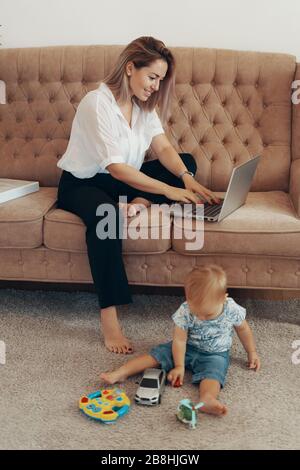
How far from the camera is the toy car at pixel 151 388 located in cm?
162

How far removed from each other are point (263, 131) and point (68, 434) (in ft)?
5.33

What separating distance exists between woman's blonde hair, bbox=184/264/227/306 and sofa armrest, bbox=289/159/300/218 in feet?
1.83

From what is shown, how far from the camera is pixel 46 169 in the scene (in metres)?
2.62

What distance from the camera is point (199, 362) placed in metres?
1.78

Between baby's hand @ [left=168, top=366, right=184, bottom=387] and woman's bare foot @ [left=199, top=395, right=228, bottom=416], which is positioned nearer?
woman's bare foot @ [left=199, top=395, right=228, bottom=416]

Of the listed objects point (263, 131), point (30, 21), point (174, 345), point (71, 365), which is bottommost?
point (71, 365)

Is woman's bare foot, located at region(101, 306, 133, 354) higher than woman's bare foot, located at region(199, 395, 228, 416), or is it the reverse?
woman's bare foot, located at region(199, 395, 228, 416)

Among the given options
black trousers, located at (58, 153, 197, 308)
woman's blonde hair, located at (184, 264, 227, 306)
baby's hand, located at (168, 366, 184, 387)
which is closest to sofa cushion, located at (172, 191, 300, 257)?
black trousers, located at (58, 153, 197, 308)

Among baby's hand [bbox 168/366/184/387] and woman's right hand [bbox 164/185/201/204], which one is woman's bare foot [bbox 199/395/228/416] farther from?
woman's right hand [bbox 164/185/201/204]

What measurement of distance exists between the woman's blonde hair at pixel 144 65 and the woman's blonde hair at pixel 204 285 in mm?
878

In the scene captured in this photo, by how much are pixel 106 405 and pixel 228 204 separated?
2.68ft

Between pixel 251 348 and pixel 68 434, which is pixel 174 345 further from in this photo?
pixel 68 434

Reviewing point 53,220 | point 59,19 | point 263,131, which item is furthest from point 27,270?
point 59,19

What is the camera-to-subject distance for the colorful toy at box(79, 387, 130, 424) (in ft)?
5.04
